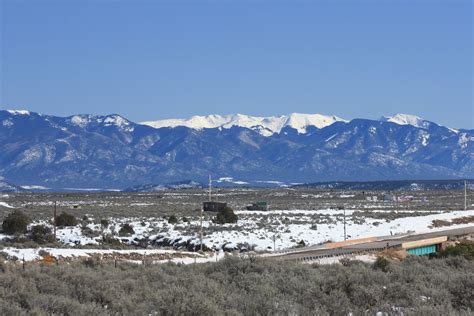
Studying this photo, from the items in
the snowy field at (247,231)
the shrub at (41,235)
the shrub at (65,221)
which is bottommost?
the snowy field at (247,231)

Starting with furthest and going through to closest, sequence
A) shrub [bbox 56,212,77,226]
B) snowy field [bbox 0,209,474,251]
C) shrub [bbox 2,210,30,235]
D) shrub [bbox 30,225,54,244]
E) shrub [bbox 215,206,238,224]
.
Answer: shrub [bbox 215,206,238,224] < shrub [bbox 56,212,77,226] < shrub [bbox 2,210,30,235] < snowy field [bbox 0,209,474,251] < shrub [bbox 30,225,54,244]

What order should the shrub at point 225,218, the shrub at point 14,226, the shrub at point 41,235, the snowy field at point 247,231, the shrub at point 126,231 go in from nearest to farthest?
the shrub at point 41,235 < the snowy field at point 247,231 < the shrub at point 14,226 < the shrub at point 126,231 < the shrub at point 225,218

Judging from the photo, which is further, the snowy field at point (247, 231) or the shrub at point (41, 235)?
the snowy field at point (247, 231)

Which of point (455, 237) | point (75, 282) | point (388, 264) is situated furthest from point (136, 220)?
point (75, 282)

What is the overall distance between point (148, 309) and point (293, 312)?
256 centimetres

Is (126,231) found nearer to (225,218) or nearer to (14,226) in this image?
(14,226)

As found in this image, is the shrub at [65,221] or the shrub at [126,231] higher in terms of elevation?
the shrub at [65,221]

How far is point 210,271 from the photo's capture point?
70.7ft

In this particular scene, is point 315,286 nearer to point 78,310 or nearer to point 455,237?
point 78,310

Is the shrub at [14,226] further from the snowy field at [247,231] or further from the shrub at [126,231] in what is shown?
the shrub at [126,231]

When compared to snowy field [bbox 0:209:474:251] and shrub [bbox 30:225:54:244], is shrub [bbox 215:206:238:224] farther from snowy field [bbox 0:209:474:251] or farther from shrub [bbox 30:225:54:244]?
shrub [bbox 30:225:54:244]

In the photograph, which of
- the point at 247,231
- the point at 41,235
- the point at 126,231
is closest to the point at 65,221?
the point at 126,231

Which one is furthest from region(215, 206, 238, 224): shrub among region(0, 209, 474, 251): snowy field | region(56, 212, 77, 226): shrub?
region(56, 212, 77, 226): shrub

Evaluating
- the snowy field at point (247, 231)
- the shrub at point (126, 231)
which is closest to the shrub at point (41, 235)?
the snowy field at point (247, 231)
